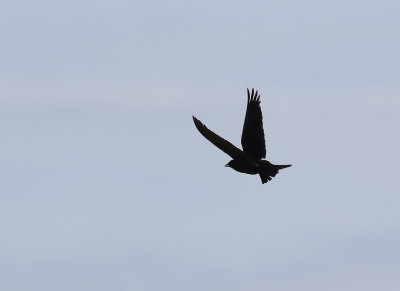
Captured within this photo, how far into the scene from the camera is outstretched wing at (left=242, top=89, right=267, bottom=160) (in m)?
30.0

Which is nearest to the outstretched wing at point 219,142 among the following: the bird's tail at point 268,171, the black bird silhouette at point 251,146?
the black bird silhouette at point 251,146

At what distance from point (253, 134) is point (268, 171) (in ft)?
5.83

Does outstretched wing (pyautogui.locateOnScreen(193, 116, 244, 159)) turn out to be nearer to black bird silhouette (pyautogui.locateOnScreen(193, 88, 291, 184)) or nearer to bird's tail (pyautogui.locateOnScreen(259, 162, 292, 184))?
black bird silhouette (pyautogui.locateOnScreen(193, 88, 291, 184))

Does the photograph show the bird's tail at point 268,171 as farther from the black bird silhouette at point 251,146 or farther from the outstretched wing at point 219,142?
the outstretched wing at point 219,142

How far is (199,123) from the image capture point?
29.6 meters

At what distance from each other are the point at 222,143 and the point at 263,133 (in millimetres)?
1734

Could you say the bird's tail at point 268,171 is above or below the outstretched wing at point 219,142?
below

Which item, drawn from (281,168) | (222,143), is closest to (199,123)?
(222,143)

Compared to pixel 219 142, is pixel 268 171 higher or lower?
lower

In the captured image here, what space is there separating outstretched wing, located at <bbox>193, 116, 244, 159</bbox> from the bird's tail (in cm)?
103

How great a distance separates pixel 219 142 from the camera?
96.3 feet

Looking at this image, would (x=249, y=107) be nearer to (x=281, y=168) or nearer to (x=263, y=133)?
(x=263, y=133)

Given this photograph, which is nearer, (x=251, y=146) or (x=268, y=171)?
(x=268, y=171)

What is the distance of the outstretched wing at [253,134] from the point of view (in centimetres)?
2995
